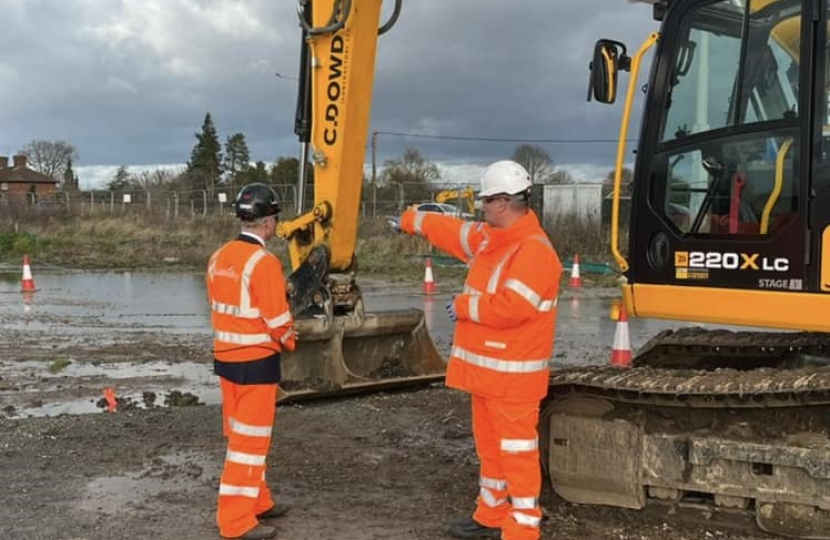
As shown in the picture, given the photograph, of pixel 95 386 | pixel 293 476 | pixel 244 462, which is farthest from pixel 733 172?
pixel 95 386

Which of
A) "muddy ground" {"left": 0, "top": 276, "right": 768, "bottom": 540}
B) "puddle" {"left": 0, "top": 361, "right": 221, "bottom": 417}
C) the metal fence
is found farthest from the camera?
the metal fence

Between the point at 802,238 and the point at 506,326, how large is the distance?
1.55m

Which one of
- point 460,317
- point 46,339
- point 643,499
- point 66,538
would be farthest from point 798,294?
point 46,339

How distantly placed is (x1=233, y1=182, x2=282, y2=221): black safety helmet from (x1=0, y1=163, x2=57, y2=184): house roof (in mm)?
76074

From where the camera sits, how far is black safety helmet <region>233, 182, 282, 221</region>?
4695 mm

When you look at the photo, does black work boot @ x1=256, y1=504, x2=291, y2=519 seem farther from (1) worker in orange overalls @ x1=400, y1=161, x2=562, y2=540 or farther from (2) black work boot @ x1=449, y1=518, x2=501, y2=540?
(1) worker in orange overalls @ x1=400, y1=161, x2=562, y2=540

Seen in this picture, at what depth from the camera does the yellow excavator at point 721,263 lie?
4.16m

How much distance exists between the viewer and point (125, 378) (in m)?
8.81

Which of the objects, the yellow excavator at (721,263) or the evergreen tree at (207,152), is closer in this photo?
the yellow excavator at (721,263)

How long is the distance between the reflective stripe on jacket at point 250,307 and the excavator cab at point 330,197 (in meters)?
2.11

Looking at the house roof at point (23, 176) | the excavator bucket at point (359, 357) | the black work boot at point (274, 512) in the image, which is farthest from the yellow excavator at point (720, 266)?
the house roof at point (23, 176)

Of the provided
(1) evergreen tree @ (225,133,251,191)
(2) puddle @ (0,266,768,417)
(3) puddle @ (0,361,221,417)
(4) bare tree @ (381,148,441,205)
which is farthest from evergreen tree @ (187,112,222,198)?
(3) puddle @ (0,361,221,417)

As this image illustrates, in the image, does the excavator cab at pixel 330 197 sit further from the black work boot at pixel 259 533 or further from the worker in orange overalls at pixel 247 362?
the black work boot at pixel 259 533

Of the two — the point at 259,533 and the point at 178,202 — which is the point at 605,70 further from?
the point at 178,202
